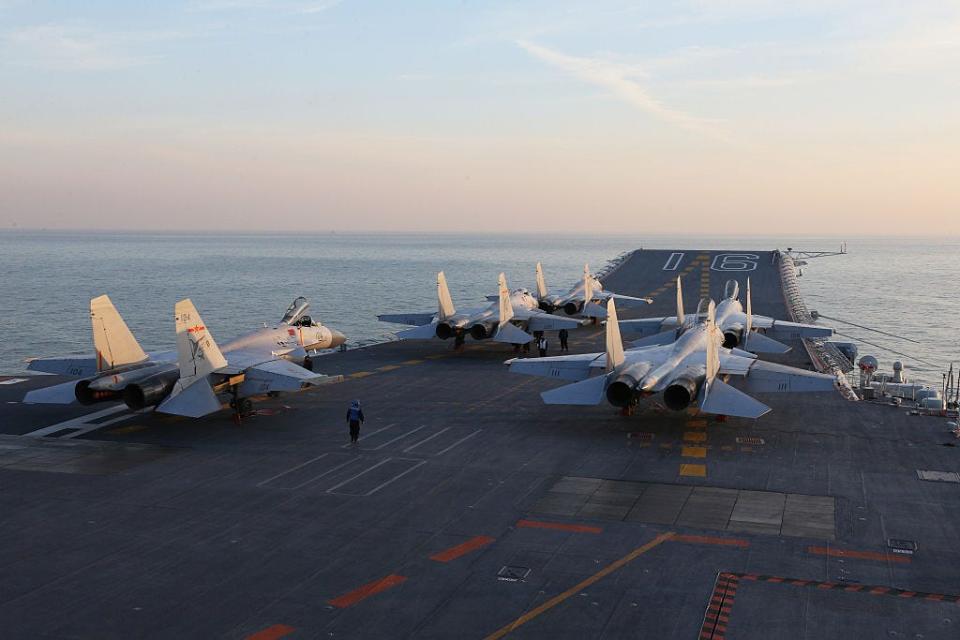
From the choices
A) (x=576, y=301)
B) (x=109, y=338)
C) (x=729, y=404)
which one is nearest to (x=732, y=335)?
(x=729, y=404)

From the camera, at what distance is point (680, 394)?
26.2 meters

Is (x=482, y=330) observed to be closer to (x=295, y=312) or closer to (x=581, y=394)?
(x=295, y=312)

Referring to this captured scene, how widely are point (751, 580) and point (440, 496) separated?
791 centimetres

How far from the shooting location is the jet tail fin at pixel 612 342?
88.8 ft

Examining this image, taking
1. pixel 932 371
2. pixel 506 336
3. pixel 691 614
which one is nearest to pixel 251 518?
pixel 691 614

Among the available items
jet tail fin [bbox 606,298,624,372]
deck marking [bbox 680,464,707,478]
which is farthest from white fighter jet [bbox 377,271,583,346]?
deck marking [bbox 680,464,707,478]

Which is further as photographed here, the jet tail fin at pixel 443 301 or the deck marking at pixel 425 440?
the jet tail fin at pixel 443 301

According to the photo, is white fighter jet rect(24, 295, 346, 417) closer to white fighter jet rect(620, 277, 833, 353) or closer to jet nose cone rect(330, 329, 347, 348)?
jet nose cone rect(330, 329, 347, 348)

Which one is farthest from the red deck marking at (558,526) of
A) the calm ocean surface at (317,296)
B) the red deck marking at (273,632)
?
the calm ocean surface at (317,296)

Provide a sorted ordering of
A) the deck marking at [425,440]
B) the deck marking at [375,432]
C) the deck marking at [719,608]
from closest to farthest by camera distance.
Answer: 1. the deck marking at [719,608]
2. the deck marking at [425,440]
3. the deck marking at [375,432]

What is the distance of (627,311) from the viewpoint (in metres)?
71.4

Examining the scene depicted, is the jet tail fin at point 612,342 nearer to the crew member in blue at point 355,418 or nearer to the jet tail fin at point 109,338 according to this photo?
the crew member in blue at point 355,418

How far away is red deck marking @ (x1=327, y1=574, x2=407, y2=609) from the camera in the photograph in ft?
47.7

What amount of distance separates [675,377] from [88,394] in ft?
61.6
